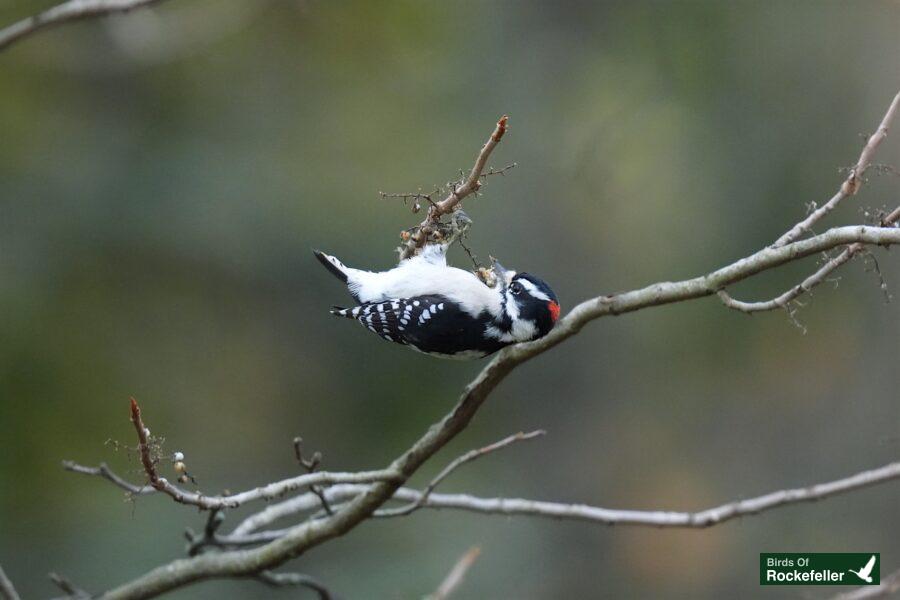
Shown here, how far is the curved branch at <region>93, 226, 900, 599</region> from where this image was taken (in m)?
2.67

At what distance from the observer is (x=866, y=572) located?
155 inches

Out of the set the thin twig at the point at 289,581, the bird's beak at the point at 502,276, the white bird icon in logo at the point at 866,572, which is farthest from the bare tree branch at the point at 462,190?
the white bird icon in logo at the point at 866,572

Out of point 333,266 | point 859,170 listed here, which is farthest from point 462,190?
point 333,266

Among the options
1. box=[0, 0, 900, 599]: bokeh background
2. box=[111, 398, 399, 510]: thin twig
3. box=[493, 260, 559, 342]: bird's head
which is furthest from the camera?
box=[0, 0, 900, 599]: bokeh background

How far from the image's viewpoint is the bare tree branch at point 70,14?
261cm

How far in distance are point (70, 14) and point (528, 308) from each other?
74.6 inches

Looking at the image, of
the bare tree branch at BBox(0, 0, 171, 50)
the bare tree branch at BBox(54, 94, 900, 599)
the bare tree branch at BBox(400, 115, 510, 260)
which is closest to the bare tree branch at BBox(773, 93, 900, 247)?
the bare tree branch at BBox(54, 94, 900, 599)

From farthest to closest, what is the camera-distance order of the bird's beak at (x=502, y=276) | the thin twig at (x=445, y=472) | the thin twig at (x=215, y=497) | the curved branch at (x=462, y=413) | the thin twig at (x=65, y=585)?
the bird's beak at (x=502, y=276)
the thin twig at (x=65, y=585)
the thin twig at (x=445, y=472)
the curved branch at (x=462, y=413)
the thin twig at (x=215, y=497)

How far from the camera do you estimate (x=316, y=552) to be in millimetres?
8609

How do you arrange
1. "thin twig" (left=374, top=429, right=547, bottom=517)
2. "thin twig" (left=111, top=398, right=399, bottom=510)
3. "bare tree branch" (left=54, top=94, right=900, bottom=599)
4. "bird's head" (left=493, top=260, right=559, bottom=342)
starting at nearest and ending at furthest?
"thin twig" (left=111, top=398, right=399, bottom=510)
"bare tree branch" (left=54, top=94, right=900, bottom=599)
"thin twig" (left=374, top=429, right=547, bottom=517)
"bird's head" (left=493, top=260, right=559, bottom=342)

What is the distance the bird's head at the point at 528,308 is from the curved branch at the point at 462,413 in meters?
0.70

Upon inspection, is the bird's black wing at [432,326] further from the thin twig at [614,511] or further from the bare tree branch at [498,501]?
the thin twig at [614,511]

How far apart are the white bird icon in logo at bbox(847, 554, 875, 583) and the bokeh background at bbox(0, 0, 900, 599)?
13.9ft

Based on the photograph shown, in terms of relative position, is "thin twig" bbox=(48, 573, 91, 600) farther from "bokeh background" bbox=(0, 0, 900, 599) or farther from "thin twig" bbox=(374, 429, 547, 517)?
"bokeh background" bbox=(0, 0, 900, 599)
